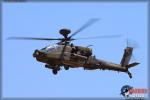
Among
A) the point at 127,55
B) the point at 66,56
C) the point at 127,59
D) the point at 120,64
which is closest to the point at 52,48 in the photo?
the point at 66,56

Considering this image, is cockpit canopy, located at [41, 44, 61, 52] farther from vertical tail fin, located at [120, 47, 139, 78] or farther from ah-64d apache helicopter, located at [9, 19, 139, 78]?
vertical tail fin, located at [120, 47, 139, 78]

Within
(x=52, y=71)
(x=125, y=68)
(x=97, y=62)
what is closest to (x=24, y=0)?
(x=52, y=71)

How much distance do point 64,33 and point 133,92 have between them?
6.49 m

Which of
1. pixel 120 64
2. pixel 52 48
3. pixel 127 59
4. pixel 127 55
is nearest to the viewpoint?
pixel 52 48

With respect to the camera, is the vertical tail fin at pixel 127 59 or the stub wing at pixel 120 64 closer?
the stub wing at pixel 120 64

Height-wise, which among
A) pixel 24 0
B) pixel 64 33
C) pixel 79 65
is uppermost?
pixel 24 0

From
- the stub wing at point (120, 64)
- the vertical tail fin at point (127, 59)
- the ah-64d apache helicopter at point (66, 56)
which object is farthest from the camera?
the vertical tail fin at point (127, 59)

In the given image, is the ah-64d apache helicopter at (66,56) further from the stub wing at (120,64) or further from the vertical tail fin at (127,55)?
the vertical tail fin at (127,55)

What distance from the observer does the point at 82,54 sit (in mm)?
31094

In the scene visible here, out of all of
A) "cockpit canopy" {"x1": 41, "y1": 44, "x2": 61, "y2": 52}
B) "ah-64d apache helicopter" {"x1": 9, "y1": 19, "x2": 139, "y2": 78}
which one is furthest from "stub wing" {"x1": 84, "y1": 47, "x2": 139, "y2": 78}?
"cockpit canopy" {"x1": 41, "y1": 44, "x2": 61, "y2": 52}

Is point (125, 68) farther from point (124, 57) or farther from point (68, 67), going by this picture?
point (68, 67)

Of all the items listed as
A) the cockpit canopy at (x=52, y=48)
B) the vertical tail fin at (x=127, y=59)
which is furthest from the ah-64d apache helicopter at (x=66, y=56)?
the vertical tail fin at (x=127, y=59)

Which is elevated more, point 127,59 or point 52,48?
point 52,48

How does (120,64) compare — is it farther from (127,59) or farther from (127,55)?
(127,55)
